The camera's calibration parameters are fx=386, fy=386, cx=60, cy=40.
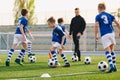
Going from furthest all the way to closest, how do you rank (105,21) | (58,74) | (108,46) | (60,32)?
(60,32) → (105,21) → (108,46) → (58,74)

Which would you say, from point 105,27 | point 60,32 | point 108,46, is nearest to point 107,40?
point 108,46

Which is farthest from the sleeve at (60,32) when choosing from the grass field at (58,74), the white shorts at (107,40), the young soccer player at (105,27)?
the white shorts at (107,40)

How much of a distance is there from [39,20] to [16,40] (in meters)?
22.2

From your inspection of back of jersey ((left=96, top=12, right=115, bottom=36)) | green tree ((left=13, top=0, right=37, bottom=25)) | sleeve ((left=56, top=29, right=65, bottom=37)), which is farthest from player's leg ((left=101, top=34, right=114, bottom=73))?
green tree ((left=13, top=0, right=37, bottom=25))

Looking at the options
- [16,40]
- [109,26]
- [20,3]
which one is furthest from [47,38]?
[109,26]

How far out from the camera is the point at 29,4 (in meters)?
44.6

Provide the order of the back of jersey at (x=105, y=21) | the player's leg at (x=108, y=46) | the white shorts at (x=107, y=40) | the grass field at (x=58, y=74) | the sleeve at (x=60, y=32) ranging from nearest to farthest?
the grass field at (x=58, y=74), the player's leg at (x=108, y=46), the white shorts at (x=107, y=40), the back of jersey at (x=105, y=21), the sleeve at (x=60, y=32)

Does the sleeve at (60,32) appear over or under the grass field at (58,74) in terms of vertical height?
over

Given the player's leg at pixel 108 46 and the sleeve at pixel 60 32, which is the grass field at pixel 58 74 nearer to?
the player's leg at pixel 108 46

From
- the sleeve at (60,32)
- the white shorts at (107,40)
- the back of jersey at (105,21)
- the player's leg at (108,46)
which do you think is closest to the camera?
the player's leg at (108,46)

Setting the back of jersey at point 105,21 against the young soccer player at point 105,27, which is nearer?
the young soccer player at point 105,27

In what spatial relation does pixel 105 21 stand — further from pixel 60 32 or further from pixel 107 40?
pixel 60 32

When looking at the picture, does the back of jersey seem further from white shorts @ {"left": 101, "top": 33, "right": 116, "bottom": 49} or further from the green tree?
the green tree

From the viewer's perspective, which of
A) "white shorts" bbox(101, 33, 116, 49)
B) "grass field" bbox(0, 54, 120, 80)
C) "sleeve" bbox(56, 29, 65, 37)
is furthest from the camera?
"sleeve" bbox(56, 29, 65, 37)
